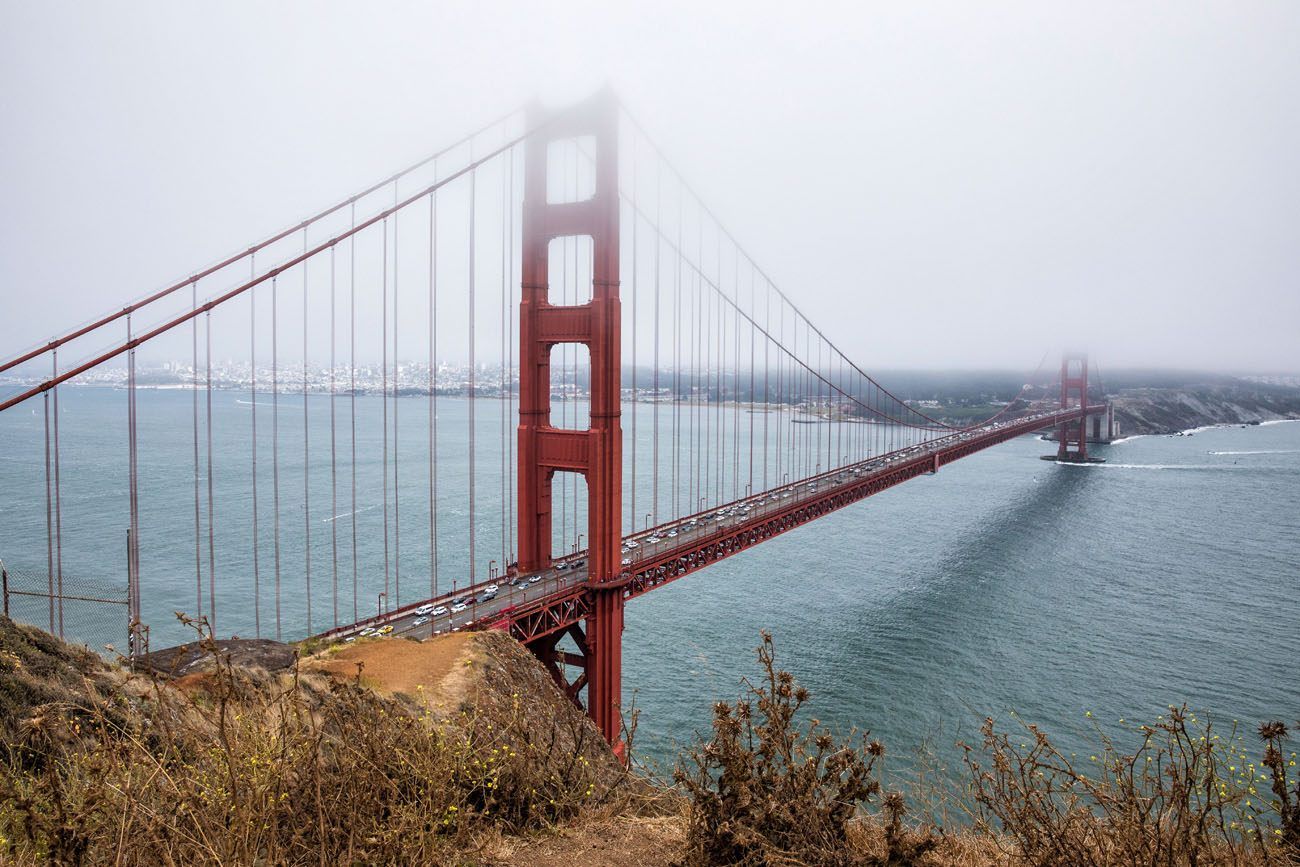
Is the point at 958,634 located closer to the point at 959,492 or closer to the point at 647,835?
the point at 647,835

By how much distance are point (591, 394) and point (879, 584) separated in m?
16.9

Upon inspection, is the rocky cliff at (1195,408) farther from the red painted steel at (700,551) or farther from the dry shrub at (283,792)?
the dry shrub at (283,792)

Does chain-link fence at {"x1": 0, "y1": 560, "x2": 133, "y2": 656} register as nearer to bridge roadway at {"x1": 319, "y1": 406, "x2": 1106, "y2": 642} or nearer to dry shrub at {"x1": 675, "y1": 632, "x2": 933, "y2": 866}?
bridge roadway at {"x1": 319, "y1": 406, "x2": 1106, "y2": 642}

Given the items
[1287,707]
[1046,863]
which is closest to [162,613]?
[1046,863]

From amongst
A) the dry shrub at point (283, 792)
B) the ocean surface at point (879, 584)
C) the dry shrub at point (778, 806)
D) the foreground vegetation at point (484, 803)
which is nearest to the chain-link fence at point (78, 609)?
the ocean surface at point (879, 584)

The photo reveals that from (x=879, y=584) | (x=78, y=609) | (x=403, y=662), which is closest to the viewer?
(x=403, y=662)

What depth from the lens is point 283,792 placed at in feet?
11.0

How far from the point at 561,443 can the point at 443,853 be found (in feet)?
40.2

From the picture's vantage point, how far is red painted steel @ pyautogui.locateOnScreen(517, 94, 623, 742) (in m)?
14.8

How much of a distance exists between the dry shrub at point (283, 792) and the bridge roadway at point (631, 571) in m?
8.20

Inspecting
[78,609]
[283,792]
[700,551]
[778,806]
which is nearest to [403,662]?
[283,792]

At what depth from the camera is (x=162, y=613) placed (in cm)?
2316

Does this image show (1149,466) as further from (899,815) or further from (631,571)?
(899,815)

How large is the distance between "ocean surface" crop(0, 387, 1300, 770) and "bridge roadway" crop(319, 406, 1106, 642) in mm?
1381
